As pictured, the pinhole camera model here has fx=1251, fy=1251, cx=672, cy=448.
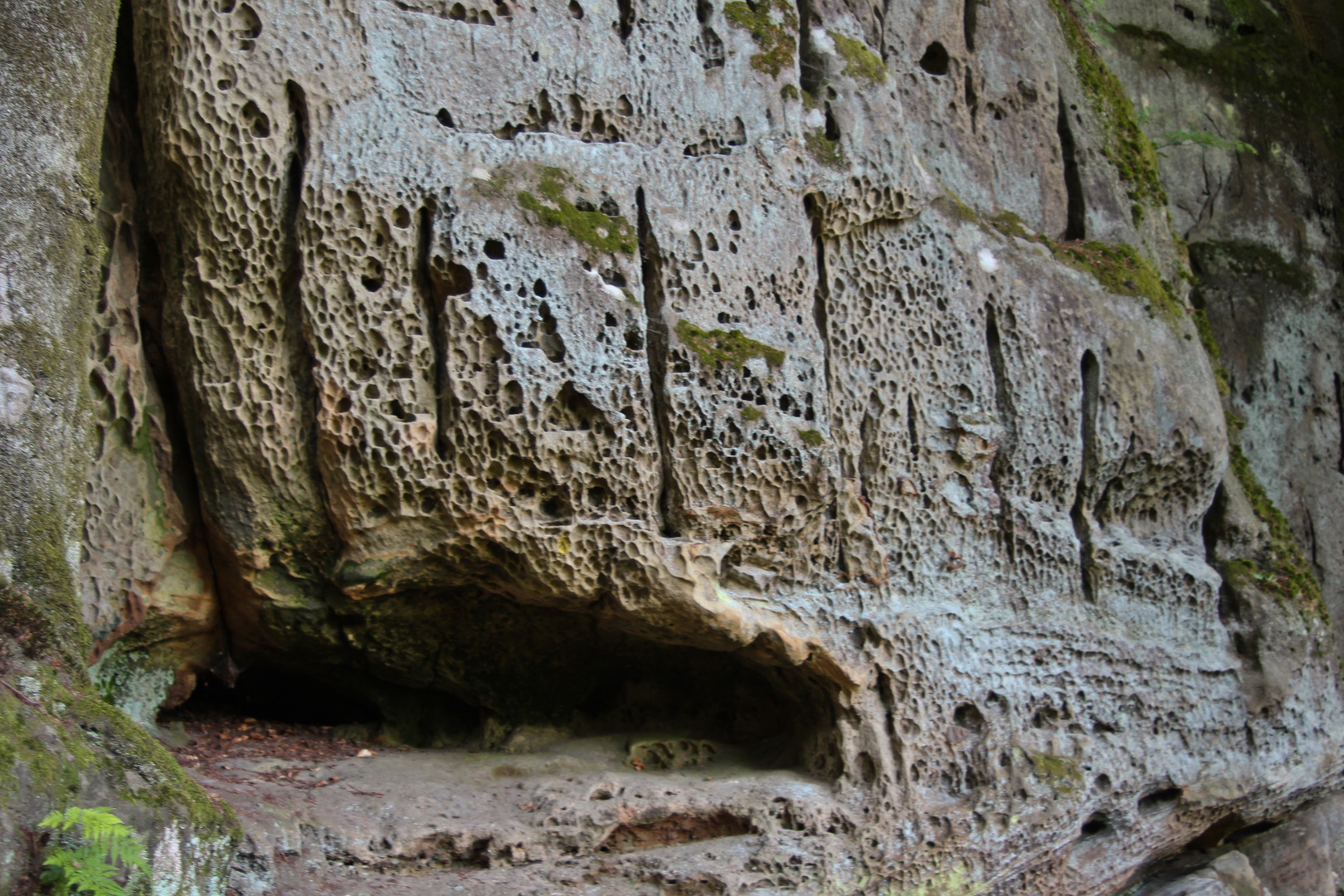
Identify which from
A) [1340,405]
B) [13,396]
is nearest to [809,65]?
[13,396]

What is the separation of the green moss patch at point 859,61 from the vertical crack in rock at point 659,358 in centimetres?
151

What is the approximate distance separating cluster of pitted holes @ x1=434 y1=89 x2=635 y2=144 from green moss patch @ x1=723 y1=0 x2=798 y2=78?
0.77m

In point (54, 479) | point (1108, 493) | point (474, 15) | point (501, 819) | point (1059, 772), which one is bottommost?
point (501, 819)

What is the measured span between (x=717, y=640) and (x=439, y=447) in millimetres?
1574

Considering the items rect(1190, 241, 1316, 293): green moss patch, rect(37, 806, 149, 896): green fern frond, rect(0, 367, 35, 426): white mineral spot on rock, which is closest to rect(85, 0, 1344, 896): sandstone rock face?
rect(0, 367, 35, 426): white mineral spot on rock

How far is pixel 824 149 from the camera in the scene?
6332 millimetres

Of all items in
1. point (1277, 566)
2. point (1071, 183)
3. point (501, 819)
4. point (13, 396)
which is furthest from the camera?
point (1071, 183)

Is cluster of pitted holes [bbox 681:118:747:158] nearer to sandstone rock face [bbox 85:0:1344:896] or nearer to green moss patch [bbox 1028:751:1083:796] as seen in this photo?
sandstone rock face [bbox 85:0:1344:896]

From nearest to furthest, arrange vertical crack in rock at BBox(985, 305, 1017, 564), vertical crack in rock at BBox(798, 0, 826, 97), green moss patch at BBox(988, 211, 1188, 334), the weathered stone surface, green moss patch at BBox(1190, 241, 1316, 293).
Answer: the weathered stone surface, vertical crack in rock at BBox(798, 0, 826, 97), vertical crack in rock at BBox(985, 305, 1017, 564), green moss patch at BBox(988, 211, 1188, 334), green moss patch at BBox(1190, 241, 1316, 293)

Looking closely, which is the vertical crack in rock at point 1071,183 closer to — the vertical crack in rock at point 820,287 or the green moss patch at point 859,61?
the green moss patch at point 859,61

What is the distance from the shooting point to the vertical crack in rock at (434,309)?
17.6 ft

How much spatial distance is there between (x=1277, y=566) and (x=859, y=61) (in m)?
3.94

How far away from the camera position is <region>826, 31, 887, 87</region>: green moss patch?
6.56m

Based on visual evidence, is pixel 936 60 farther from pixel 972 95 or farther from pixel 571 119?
pixel 571 119
